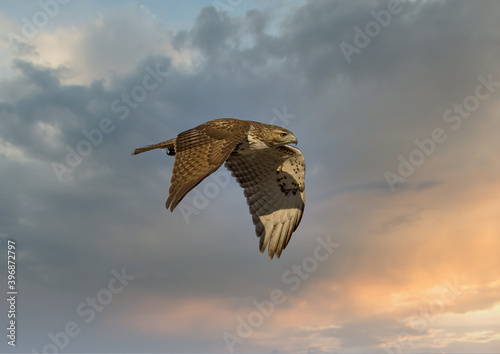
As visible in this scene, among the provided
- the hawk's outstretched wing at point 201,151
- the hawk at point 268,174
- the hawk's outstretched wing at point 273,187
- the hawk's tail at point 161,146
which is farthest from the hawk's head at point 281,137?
the hawk's tail at point 161,146

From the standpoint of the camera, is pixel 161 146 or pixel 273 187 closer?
pixel 161 146

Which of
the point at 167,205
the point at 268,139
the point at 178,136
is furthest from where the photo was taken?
the point at 268,139

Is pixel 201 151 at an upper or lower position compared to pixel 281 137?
lower

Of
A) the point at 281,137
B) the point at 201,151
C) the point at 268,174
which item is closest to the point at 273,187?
the point at 268,174

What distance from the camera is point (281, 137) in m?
11.7

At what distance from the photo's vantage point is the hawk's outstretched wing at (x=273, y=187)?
1290 cm

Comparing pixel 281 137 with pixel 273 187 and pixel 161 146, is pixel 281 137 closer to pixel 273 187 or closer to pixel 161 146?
pixel 273 187

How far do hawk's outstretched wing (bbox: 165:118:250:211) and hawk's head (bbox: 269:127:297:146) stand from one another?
0.69m

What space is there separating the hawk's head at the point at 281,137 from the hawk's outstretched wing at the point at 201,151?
694 mm

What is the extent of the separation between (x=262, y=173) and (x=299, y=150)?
1.17 meters

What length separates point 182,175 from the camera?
891 centimetres

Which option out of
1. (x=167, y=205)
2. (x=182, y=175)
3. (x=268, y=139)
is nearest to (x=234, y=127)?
(x=268, y=139)

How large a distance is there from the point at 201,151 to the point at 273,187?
157 inches

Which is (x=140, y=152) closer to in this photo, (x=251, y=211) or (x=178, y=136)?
(x=178, y=136)
